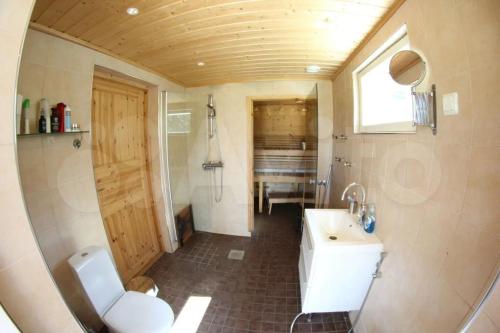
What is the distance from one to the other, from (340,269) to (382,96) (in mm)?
1315

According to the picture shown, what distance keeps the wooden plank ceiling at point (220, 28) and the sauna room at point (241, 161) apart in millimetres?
15

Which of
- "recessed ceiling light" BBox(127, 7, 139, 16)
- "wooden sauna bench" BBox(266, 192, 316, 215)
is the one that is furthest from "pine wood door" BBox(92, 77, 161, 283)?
"wooden sauna bench" BBox(266, 192, 316, 215)

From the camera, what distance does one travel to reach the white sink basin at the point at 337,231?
1164 mm

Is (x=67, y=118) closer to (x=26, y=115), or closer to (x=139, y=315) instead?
(x=26, y=115)

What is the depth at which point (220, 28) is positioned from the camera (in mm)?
1260

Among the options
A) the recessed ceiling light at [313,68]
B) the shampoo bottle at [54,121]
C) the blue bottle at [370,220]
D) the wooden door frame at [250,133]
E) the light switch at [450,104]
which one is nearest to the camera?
the light switch at [450,104]

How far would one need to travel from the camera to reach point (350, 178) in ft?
5.76

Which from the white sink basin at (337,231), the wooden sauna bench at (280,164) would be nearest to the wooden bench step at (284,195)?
the wooden sauna bench at (280,164)

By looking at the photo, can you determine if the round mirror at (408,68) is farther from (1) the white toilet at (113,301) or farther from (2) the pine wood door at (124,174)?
(2) the pine wood door at (124,174)

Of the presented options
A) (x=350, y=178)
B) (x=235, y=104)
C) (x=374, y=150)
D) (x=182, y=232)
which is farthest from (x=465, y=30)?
(x=182, y=232)

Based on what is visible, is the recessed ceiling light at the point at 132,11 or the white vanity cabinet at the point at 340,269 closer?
the recessed ceiling light at the point at 132,11

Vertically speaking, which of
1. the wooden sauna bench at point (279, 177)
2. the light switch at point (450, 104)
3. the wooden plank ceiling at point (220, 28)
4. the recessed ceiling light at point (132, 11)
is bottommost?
the wooden sauna bench at point (279, 177)

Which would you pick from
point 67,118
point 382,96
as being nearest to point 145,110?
point 67,118

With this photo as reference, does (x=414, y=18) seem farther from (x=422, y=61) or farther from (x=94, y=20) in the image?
(x=94, y=20)
